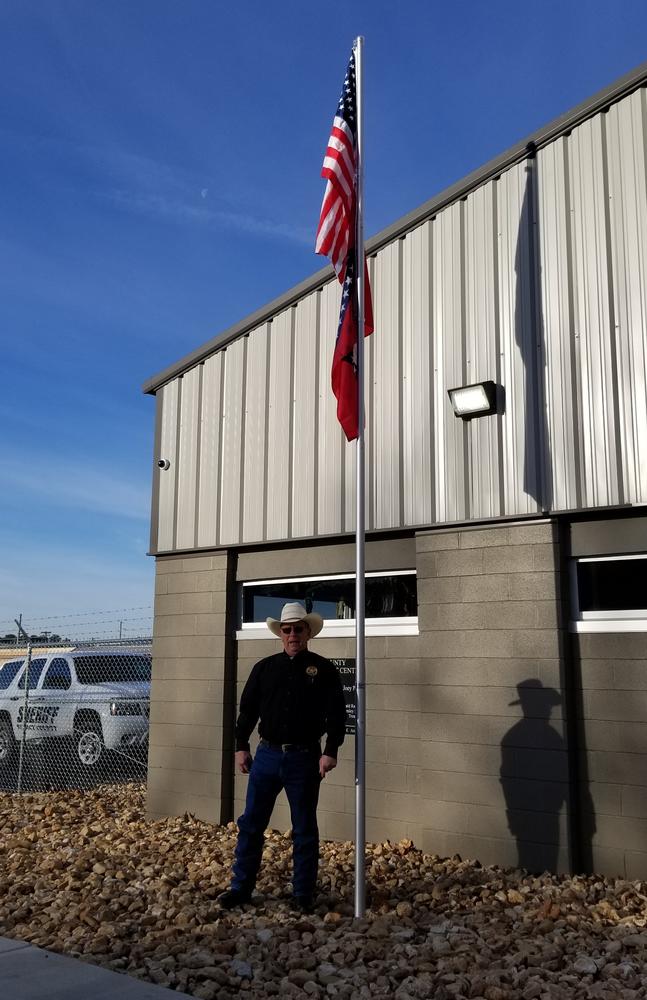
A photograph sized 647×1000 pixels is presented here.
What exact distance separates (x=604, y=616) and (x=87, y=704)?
7391 millimetres

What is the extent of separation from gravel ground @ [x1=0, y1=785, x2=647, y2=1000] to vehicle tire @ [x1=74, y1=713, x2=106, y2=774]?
3964 mm

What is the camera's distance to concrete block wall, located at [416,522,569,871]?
6559mm

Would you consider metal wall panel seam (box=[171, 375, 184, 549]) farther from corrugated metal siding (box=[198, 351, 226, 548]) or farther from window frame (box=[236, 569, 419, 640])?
window frame (box=[236, 569, 419, 640])

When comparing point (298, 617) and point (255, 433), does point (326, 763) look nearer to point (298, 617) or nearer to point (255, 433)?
point (298, 617)

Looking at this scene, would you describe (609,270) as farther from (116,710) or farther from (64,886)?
(116,710)

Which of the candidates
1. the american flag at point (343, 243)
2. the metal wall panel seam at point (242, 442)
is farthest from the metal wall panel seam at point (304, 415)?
the american flag at point (343, 243)

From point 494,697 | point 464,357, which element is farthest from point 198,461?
point 494,697

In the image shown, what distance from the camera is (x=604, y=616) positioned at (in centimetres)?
661

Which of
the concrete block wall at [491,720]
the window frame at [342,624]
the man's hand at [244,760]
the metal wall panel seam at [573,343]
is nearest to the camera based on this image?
the man's hand at [244,760]

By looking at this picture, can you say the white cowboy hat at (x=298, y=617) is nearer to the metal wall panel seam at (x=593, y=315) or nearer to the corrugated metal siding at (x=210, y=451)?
the metal wall panel seam at (x=593, y=315)

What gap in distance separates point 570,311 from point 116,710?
765 centimetres

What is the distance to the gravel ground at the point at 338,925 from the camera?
4574mm

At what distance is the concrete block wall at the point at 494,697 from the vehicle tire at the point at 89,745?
577cm

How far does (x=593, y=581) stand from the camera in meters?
6.77
